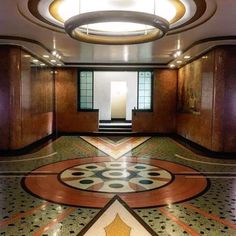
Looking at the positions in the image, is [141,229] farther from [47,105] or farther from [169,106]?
[169,106]

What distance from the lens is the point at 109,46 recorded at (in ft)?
27.8

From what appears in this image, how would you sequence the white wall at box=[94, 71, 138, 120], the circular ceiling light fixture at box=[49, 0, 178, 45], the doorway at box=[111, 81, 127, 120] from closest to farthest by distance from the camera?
the circular ceiling light fixture at box=[49, 0, 178, 45] → the white wall at box=[94, 71, 138, 120] → the doorway at box=[111, 81, 127, 120]

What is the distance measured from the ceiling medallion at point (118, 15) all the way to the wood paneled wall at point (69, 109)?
6.37 m

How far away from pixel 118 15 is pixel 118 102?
13688 millimetres

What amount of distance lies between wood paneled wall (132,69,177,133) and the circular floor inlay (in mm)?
6060

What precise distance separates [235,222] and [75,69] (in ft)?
34.4

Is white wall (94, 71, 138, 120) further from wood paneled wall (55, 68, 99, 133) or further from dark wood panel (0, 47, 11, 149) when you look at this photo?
dark wood panel (0, 47, 11, 149)

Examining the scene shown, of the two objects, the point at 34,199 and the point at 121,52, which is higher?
the point at 121,52

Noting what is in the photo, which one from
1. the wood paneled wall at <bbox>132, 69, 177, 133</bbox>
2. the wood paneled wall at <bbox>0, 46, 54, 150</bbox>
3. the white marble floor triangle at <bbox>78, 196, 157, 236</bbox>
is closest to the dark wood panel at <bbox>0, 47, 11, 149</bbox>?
the wood paneled wall at <bbox>0, 46, 54, 150</bbox>

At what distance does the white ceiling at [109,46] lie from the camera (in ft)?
17.5

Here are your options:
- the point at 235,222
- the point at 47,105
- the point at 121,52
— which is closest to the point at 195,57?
the point at 121,52

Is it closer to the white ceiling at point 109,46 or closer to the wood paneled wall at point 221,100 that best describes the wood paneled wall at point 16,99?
the white ceiling at point 109,46

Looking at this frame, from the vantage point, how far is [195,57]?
31.7 ft

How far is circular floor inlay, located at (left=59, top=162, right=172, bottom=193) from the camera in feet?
17.0
